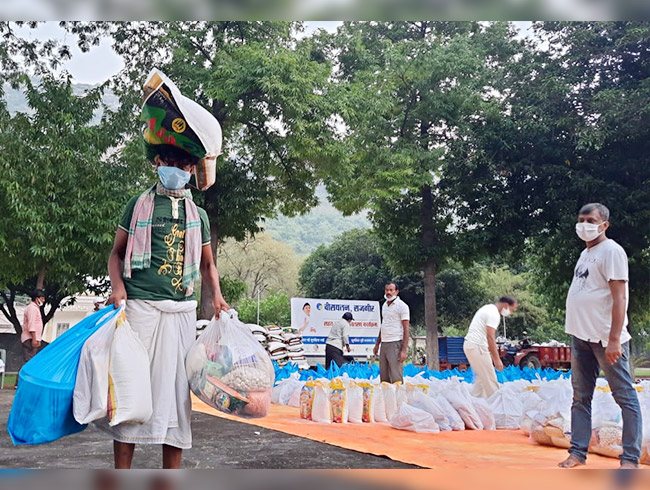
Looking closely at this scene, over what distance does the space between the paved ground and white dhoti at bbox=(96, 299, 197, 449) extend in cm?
82

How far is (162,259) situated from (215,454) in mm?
1527

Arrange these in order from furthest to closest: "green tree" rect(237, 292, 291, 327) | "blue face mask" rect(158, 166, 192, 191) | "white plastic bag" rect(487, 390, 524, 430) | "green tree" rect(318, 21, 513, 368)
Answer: "green tree" rect(237, 292, 291, 327), "green tree" rect(318, 21, 513, 368), "white plastic bag" rect(487, 390, 524, 430), "blue face mask" rect(158, 166, 192, 191)

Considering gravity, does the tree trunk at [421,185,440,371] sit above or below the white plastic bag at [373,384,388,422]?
above

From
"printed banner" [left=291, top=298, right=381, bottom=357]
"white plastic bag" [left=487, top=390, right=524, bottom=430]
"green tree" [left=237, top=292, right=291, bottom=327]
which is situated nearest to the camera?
"white plastic bag" [left=487, top=390, right=524, bottom=430]

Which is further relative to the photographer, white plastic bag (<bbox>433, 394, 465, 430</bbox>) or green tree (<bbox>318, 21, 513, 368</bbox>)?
green tree (<bbox>318, 21, 513, 368</bbox>)

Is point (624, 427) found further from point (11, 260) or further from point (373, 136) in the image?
point (373, 136)

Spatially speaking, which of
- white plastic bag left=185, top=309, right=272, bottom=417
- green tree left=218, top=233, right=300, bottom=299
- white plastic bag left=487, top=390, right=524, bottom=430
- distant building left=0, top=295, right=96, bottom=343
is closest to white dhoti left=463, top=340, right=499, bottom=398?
white plastic bag left=487, top=390, right=524, bottom=430

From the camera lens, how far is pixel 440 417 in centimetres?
466

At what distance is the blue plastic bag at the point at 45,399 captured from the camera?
203cm

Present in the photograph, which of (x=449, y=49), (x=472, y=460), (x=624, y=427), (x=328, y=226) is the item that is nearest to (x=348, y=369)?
(x=472, y=460)

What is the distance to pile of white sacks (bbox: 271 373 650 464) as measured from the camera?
4.07m

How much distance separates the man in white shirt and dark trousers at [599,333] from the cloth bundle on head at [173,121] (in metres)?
1.97

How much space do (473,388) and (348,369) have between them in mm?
1503

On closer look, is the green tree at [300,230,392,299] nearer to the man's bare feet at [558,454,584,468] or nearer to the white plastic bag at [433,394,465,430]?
the white plastic bag at [433,394,465,430]
